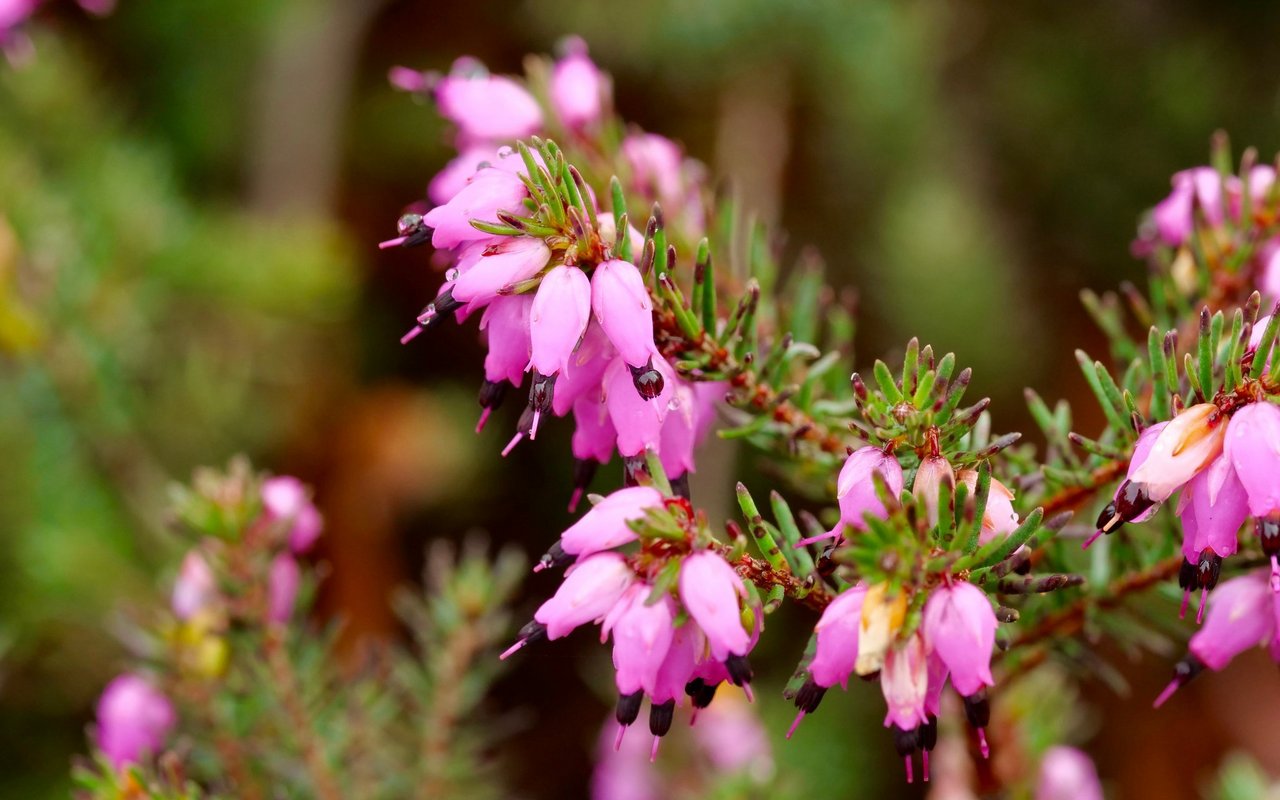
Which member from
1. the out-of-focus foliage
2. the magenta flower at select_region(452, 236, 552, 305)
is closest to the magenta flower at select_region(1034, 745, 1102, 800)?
the magenta flower at select_region(452, 236, 552, 305)

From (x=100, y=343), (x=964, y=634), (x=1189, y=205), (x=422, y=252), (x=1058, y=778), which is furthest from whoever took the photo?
(x=422, y=252)

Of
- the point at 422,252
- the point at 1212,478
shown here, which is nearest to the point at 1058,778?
the point at 1212,478

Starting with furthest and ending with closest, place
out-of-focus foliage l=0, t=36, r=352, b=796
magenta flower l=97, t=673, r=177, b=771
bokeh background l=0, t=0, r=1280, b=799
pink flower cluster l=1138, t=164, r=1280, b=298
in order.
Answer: bokeh background l=0, t=0, r=1280, b=799, out-of-focus foliage l=0, t=36, r=352, b=796, magenta flower l=97, t=673, r=177, b=771, pink flower cluster l=1138, t=164, r=1280, b=298

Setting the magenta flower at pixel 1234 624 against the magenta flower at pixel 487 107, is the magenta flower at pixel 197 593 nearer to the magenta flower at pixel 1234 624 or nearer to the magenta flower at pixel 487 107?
the magenta flower at pixel 487 107

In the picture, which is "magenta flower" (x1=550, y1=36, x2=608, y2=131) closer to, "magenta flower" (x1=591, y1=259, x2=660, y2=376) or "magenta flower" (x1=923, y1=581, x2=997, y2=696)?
"magenta flower" (x1=591, y1=259, x2=660, y2=376)

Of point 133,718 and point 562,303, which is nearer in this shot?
point 562,303

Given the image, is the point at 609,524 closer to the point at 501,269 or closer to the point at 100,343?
the point at 501,269

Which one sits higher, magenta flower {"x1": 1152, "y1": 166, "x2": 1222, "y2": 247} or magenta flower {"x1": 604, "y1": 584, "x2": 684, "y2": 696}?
magenta flower {"x1": 1152, "y1": 166, "x2": 1222, "y2": 247}
